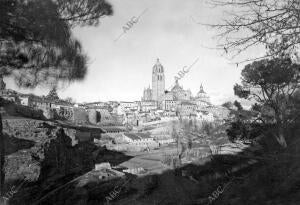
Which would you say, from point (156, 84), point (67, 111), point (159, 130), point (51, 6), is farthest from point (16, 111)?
point (156, 84)

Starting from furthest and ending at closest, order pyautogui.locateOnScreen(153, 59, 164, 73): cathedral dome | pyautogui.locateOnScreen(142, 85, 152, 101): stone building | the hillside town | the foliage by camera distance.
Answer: pyautogui.locateOnScreen(142, 85, 152, 101): stone building < pyautogui.locateOnScreen(153, 59, 164, 73): cathedral dome < the hillside town < the foliage

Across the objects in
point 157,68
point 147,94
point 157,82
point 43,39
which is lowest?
point 43,39

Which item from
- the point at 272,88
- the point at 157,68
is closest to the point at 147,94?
the point at 157,68

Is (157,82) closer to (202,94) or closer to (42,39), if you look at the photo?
(202,94)

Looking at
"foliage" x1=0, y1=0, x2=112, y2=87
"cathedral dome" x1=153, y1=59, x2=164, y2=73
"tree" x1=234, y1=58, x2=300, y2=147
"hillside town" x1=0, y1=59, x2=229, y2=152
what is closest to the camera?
"foliage" x1=0, y1=0, x2=112, y2=87

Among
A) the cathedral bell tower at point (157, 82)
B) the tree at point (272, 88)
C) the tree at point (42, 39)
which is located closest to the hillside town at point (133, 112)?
the cathedral bell tower at point (157, 82)

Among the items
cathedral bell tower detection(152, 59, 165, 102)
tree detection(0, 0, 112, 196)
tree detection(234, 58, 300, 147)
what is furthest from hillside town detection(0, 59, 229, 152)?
tree detection(234, 58, 300, 147)

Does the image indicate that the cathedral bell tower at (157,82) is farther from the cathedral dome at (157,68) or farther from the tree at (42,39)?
the tree at (42,39)

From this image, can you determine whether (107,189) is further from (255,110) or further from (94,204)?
(255,110)

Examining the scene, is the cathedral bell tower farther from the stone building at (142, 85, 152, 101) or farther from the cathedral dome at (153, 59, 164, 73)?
the stone building at (142, 85, 152, 101)

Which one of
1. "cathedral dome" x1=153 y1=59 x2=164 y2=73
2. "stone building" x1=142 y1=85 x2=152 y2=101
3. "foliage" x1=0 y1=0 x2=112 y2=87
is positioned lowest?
"foliage" x1=0 y1=0 x2=112 y2=87
